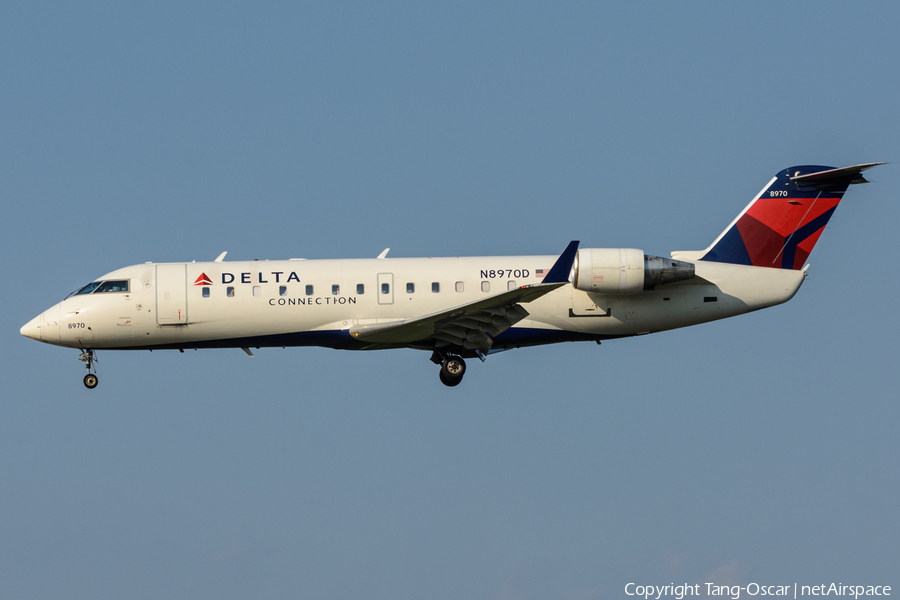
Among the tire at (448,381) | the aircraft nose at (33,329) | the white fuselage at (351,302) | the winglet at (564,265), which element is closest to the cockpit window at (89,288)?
the white fuselage at (351,302)

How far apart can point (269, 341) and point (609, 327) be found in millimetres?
9295

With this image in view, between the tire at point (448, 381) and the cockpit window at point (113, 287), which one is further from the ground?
the cockpit window at point (113, 287)

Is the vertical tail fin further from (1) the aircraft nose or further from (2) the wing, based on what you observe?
(1) the aircraft nose

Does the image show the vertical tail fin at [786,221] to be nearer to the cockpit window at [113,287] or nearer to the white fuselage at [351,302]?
the white fuselage at [351,302]

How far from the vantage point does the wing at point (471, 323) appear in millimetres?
25250

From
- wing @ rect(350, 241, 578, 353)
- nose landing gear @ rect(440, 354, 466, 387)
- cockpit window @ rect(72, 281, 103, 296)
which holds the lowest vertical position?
nose landing gear @ rect(440, 354, 466, 387)

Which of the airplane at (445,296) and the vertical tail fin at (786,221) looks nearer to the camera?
the airplane at (445,296)

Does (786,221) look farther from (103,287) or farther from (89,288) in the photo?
(89,288)

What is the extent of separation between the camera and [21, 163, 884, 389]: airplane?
27250mm

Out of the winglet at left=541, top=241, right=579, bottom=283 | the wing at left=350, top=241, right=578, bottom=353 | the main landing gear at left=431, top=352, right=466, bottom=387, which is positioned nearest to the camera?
the winglet at left=541, top=241, right=579, bottom=283

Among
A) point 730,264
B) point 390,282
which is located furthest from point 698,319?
point 390,282

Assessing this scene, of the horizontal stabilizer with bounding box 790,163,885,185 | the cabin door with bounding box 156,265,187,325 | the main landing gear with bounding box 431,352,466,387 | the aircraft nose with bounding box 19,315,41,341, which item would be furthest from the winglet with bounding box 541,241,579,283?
the aircraft nose with bounding box 19,315,41,341

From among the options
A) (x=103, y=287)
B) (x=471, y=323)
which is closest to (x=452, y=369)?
(x=471, y=323)

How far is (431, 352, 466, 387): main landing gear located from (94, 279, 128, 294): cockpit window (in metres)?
9.12
